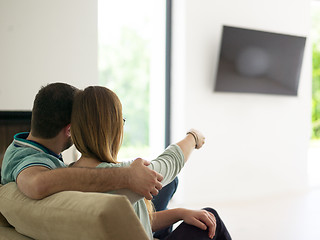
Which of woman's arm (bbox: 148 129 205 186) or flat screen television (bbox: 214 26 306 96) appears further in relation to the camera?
flat screen television (bbox: 214 26 306 96)

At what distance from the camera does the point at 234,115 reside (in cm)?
423

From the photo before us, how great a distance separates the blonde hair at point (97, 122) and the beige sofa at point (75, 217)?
0.23m

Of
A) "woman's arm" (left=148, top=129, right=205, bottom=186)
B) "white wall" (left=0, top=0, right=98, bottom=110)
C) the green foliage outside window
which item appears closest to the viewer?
"woman's arm" (left=148, top=129, right=205, bottom=186)

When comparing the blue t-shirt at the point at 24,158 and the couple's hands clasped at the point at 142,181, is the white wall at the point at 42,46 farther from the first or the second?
the couple's hands clasped at the point at 142,181

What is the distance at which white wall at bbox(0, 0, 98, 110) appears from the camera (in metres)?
3.03

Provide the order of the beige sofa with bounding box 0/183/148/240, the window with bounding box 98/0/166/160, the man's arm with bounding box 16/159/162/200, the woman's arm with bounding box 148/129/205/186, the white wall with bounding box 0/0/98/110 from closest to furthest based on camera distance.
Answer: the beige sofa with bounding box 0/183/148/240
the man's arm with bounding box 16/159/162/200
the woman's arm with bounding box 148/129/205/186
the white wall with bounding box 0/0/98/110
the window with bounding box 98/0/166/160

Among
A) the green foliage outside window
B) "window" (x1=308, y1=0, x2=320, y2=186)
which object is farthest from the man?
"window" (x1=308, y1=0, x2=320, y2=186)

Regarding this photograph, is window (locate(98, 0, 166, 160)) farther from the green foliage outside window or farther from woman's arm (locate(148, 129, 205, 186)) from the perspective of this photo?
woman's arm (locate(148, 129, 205, 186))

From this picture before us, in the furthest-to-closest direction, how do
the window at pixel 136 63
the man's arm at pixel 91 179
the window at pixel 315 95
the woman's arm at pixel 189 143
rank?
the window at pixel 315 95
the window at pixel 136 63
the woman's arm at pixel 189 143
the man's arm at pixel 91 179

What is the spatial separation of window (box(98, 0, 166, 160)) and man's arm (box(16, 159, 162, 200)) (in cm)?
307

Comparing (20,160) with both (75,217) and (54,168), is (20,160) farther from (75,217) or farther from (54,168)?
(75,217)

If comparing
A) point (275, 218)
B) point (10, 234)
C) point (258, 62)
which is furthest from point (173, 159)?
point (258, 62)

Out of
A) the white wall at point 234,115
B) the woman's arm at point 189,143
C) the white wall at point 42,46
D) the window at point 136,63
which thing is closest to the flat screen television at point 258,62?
the white wall at point 234,115

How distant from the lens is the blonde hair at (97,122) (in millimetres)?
1113
